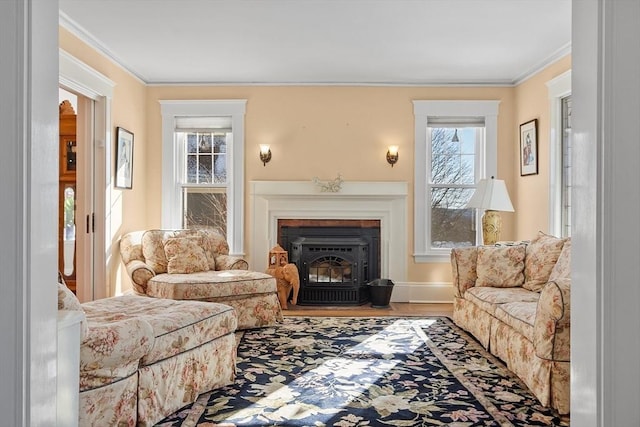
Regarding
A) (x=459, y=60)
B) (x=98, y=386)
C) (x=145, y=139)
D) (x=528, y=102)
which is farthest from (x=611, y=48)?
(x=145, y=139)

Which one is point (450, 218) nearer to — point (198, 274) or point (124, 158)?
point (198, 274)

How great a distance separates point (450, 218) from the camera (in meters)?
6.32

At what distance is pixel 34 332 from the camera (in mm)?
1349

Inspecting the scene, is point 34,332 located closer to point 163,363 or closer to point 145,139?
point 163,363

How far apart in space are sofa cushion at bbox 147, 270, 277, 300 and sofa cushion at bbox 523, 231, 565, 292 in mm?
2277

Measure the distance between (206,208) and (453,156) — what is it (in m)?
3.06

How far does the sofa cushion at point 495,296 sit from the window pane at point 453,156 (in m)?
2.13

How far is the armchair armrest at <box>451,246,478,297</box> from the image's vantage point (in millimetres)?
4703

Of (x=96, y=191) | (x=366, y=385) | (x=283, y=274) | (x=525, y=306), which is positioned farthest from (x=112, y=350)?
(x=283, y=274)

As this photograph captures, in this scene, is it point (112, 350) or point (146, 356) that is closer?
point (112, 350)

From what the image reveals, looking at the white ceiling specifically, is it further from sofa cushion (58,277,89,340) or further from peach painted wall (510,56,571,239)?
sofa cushion (58,277,89,340)

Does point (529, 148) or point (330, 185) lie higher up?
point (529, 148)

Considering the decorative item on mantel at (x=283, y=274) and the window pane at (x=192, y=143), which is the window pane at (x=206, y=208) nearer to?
the window pane at (x=192, y=143)

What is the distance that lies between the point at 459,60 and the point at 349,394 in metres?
3.73
